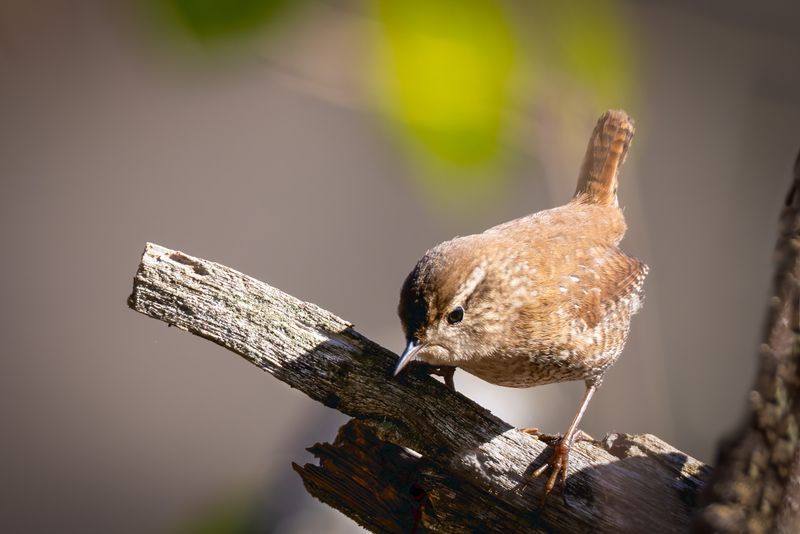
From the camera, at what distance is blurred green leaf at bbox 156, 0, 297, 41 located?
160cm

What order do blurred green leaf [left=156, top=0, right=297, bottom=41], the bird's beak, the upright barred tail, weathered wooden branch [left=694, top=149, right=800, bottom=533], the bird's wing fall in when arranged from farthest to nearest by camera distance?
1. the upright barred tail
2. blurred green leaf [left=156, top=0, right=297, bottom=41]
3. the bird's wing
4. the bird's beak
5. weathered wooden branch [left=694, top=149, right=800, bottom=533]

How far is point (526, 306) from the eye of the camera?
1.35m

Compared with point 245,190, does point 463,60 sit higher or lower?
higher

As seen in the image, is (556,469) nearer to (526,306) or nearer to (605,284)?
(526,306)

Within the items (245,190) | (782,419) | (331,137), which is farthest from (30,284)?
(782,419)

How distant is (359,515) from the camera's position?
4.18 ft

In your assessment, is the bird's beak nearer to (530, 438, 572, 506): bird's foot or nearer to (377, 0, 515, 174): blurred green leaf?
(530, 438, 572, 506): bird's foot

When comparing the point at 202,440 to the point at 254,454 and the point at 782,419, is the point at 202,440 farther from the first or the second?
the point at 782,419

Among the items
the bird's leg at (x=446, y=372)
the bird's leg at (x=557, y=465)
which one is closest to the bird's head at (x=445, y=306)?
the bird's leg at (x=446, y=372)

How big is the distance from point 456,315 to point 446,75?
2.09 feet

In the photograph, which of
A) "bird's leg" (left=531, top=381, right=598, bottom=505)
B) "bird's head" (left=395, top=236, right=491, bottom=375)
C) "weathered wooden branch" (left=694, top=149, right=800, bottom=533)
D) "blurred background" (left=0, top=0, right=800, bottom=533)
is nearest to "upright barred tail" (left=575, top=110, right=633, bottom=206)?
"blurred background" (left=0, top=0, right=800, bottom=533)

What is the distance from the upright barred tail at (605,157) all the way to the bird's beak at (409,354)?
837 millimetres

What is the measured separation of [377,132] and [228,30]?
0.45 m

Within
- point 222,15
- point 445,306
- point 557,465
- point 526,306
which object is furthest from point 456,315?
point 222,15
